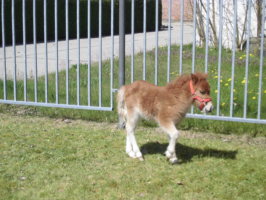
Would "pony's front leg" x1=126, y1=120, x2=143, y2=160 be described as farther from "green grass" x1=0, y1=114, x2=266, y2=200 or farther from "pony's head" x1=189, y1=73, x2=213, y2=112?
"pony's head" x1=189, y1=73, x2=213, y2=112

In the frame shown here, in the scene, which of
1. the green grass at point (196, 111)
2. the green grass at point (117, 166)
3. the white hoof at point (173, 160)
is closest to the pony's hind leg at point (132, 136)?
the green grass at point (117, 166)

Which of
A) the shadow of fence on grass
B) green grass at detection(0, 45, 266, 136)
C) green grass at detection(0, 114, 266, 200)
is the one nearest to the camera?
green grass at detection(0, 114, 266, 200)

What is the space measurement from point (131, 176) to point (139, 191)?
16.1 inches

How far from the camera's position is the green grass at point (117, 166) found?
4.49 metres

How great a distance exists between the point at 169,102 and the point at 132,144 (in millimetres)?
735

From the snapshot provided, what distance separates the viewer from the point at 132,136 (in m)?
5.49

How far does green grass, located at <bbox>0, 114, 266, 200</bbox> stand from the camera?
4492 millimetres

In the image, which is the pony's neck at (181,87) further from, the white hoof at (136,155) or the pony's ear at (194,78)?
the white hoof at (136,155)

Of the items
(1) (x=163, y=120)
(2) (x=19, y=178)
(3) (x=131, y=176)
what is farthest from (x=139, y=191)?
(2) (x=19, y=178)

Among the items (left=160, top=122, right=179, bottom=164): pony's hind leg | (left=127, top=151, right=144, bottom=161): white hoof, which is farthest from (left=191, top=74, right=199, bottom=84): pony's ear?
(left=127, top=151, right=144, bottom=161): white hoof

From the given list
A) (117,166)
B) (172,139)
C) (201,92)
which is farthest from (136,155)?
(201,92)

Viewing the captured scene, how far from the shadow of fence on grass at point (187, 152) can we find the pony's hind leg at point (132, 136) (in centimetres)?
26

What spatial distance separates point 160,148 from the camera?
595cm

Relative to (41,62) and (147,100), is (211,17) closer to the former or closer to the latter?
(41,62)
